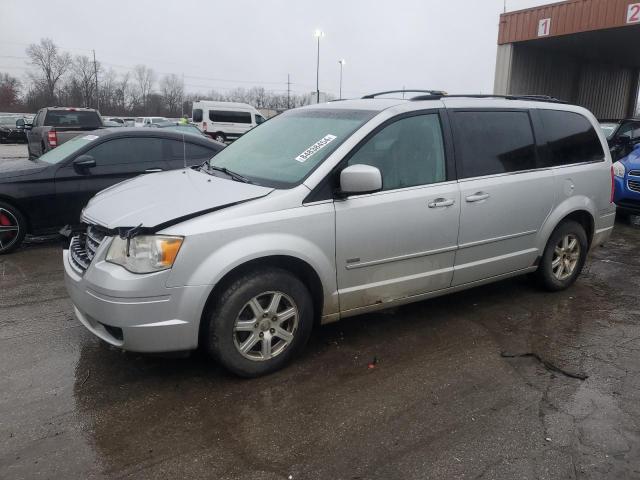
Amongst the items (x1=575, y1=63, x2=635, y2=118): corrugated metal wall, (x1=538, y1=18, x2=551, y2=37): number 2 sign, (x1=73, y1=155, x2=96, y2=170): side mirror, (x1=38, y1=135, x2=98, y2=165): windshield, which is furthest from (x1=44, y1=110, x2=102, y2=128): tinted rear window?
(x1=575, y1=63, x2=635, y2=118): corrugated metal wall

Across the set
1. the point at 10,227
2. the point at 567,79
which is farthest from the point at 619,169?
the point at 567,79

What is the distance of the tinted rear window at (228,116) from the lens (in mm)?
30469

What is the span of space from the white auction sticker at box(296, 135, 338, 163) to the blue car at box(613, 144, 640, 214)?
6.67 metres

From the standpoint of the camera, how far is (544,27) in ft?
52.2

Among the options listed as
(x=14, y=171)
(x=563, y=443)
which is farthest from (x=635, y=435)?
(x=14, y=171)

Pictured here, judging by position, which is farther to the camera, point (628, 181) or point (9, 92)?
point (9, 92)

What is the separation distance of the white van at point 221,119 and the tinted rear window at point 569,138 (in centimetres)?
2653

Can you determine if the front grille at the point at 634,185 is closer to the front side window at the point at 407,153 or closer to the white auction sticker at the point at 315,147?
the front side window at the point at 407,153

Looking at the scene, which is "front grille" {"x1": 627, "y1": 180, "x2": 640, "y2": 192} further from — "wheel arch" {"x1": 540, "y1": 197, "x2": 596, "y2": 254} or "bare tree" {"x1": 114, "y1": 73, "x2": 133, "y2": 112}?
"bare tree" {"x1": 114, "y1": 73, "x2": 133, "y2": 112}

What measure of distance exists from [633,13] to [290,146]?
14357 mm

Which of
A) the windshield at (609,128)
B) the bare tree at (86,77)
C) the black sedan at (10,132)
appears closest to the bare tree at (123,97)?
the bare tree at (86,77)

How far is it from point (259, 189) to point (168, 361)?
1.36 metres

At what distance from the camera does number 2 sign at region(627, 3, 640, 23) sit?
13811mm

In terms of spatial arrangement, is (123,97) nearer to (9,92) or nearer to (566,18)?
(9,92)
